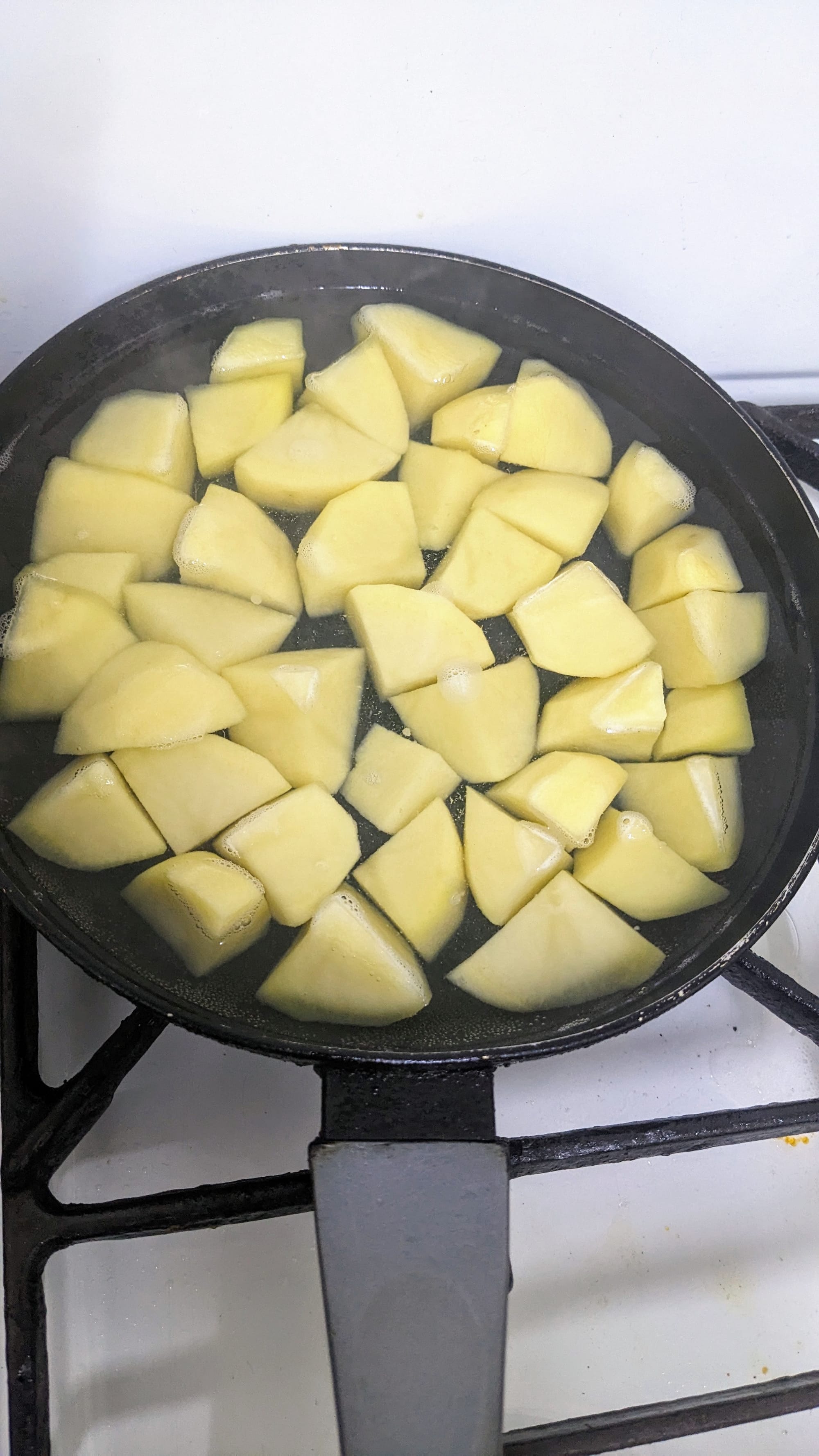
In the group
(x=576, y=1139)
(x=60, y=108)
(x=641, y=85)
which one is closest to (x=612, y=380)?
(x=641, y=85)

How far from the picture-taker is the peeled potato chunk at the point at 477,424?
751 mm

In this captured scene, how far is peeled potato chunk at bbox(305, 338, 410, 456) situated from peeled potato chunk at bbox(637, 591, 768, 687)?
0.25m

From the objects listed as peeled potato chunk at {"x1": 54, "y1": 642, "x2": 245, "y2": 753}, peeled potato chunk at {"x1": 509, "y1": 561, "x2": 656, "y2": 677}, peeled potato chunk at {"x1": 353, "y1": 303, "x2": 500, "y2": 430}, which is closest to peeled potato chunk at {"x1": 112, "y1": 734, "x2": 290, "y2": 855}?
peeled potato chunk at {"x1": 54, "y1": 642, "x2": 245, "y2": 753}

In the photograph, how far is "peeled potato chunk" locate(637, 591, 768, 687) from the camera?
2.42 ft

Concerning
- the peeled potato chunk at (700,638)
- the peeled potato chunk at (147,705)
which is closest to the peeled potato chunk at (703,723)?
the peeled potato chunk at (700,638)

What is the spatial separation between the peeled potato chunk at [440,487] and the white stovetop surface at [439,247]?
209 millimetres

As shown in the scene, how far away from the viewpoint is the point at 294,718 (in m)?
0.67

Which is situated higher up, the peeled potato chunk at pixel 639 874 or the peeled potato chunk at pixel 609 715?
the peeled potato chunk at pixel 609 715

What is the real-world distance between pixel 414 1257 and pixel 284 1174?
0.62 feet

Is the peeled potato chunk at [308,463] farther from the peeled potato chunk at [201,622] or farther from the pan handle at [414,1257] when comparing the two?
the pan handle at [414,1257]

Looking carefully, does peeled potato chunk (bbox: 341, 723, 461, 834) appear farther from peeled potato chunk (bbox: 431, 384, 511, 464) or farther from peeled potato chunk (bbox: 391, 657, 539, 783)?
peeled potato chunk (bbox: 431, 384, 511, 464)

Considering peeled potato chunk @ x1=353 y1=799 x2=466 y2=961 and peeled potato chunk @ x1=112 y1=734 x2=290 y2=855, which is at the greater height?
peeled potato chunk @ x1=112 y1=734 x2=290 y2=855

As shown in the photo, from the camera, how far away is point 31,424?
728 mm

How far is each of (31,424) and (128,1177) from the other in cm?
60
